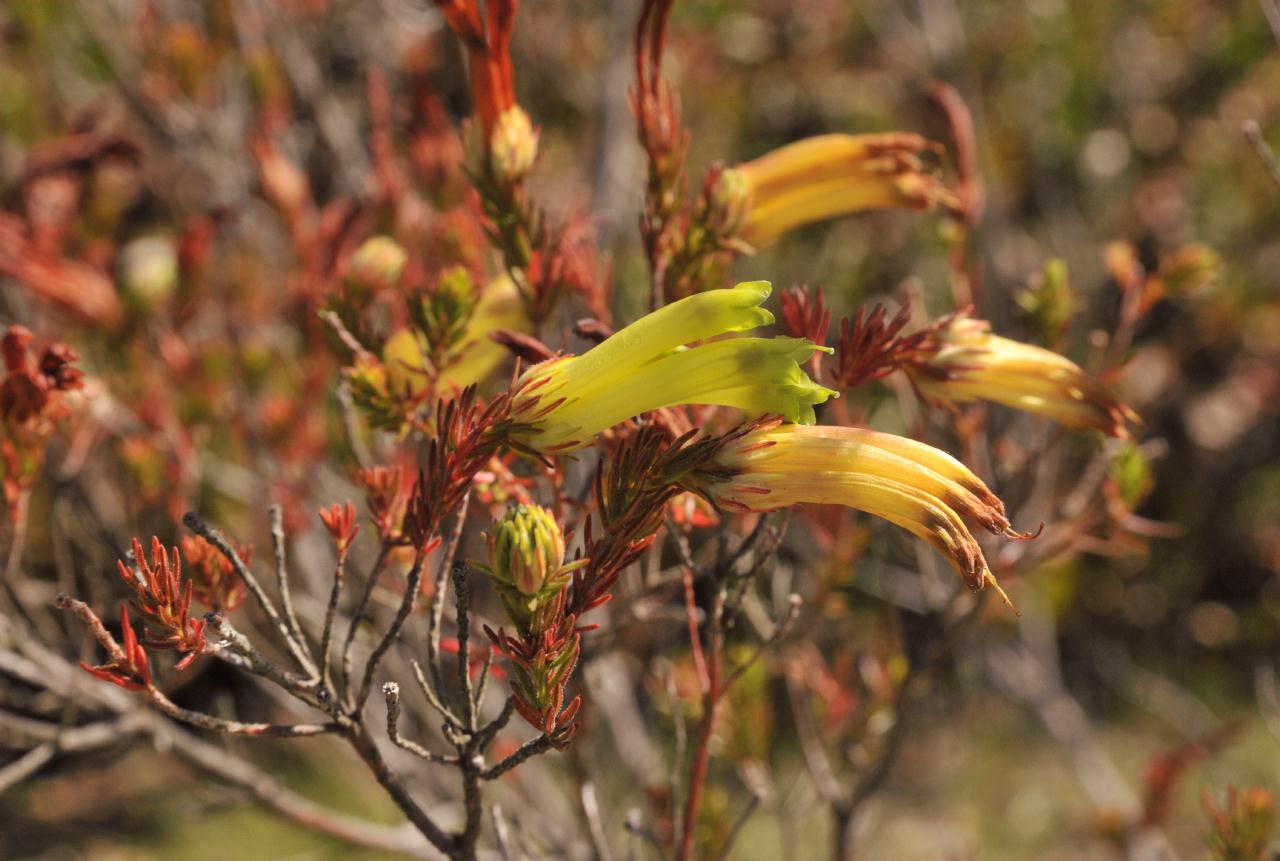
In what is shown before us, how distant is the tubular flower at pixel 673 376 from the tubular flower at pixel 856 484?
5cm

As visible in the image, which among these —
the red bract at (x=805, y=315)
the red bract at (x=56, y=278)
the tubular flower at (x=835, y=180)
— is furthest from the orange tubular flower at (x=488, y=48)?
the red bract at (x=56, y=278)

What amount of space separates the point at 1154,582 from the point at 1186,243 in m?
1.73

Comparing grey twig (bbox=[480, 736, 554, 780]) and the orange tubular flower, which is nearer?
grey twig (bbox=[480, 736, 554, 780])

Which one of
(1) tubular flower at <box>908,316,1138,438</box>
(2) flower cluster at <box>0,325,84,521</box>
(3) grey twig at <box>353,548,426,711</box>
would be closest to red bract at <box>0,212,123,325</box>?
(2) flower cluster at <box>0,325,84,521</box>

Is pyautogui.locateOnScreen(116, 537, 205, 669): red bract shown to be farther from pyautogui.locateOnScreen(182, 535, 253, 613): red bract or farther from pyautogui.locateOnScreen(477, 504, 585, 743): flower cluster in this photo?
pyautogui.locateOnScreen(477, 504, 585, 743): flower cluster

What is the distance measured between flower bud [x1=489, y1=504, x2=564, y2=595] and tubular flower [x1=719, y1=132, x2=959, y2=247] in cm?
64

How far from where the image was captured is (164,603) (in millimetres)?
1073

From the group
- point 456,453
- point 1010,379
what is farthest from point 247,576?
point 1010,379

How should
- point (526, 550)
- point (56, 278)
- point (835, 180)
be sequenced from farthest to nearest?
point (56, 278), point (835, 180), point (526, 550)

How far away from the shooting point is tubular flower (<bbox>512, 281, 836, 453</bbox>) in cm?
100

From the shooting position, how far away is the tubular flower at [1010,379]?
4.15 feet

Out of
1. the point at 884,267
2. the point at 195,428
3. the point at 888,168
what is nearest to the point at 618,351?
the point at 888,168

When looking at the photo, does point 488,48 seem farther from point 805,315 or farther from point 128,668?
point 128,668

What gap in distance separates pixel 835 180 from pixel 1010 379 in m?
0.40
